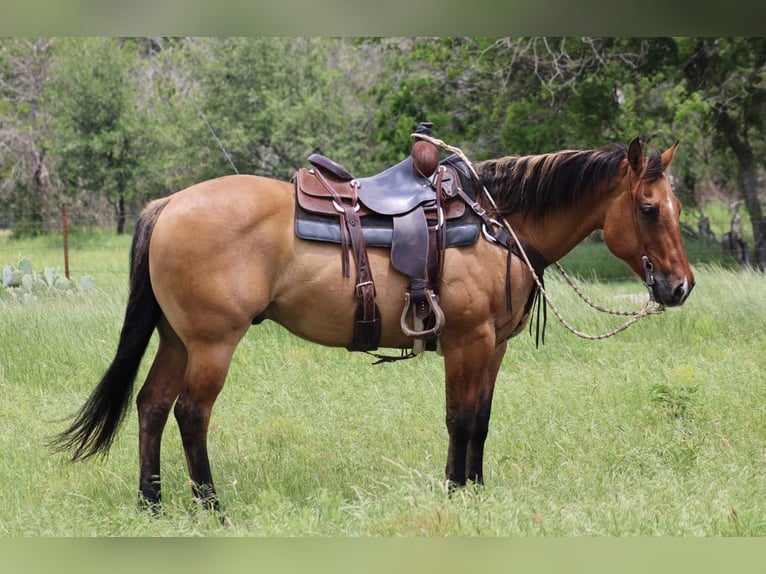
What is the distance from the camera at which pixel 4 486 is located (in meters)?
5.04

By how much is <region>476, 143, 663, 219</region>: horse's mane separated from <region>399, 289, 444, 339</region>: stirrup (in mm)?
725

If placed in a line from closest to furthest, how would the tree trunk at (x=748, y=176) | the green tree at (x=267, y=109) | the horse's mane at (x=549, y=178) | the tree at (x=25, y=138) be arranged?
the horse's mane at (x=549, y=178)
the tree trunk at (x=748, y=176)
the green tree at (x=267, y=109)
the tree at (x=25, y=138)

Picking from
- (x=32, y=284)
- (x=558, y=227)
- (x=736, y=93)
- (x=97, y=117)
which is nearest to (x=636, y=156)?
(x=558, y=227)

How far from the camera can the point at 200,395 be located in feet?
14.7

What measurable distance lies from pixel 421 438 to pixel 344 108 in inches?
833

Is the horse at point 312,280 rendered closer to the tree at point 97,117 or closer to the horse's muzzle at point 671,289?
the horse's muzzle at point 671,289

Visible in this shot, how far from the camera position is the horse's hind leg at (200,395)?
4.46 metres

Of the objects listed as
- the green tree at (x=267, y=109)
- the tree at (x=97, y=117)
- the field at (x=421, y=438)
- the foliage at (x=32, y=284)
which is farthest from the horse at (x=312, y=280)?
the tree at (x=97, y=117)

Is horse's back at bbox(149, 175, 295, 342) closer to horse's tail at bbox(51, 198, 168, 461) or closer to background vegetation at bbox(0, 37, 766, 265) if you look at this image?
horse's tail at bbox(51, 198, 168, 461)

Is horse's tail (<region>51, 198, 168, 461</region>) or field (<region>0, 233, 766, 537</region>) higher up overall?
horse's tail (<region>51, 198, 168, 461</region>)

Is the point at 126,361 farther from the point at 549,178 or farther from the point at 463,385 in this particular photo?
the point at 549,178

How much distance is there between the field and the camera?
4.25 m

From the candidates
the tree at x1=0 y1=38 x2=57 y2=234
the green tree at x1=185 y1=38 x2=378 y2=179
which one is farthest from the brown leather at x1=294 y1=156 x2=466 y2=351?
the tree at x1=0 y1=38 x2=57 y2=234

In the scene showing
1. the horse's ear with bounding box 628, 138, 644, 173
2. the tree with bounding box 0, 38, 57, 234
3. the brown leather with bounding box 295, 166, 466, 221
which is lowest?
the tree with bounding box 0, 38, 57, 234
